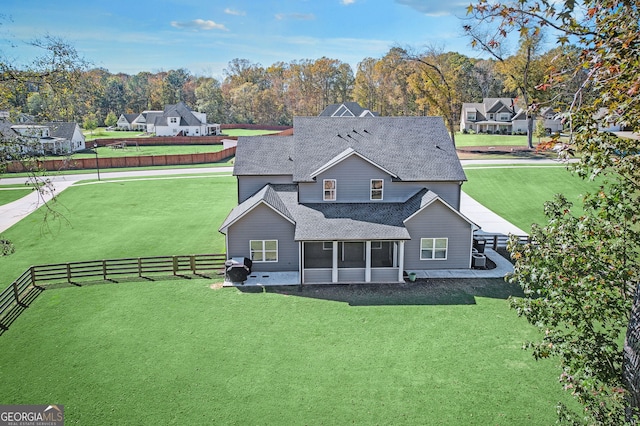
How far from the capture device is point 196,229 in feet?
115

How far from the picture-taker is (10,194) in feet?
153

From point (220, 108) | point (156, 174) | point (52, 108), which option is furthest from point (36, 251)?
point (220, 108)

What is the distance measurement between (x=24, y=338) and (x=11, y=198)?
32.3 m

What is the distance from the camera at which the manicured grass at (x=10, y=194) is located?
44.3 m

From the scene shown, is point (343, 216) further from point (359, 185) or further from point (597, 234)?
point (597, 234)

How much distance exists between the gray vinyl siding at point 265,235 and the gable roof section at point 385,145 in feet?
9.51

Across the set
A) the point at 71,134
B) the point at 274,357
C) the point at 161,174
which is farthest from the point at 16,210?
the point at 71,134

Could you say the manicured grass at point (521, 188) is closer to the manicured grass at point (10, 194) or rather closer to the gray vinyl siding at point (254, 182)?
the gray vinyl siding at point (254, 182)

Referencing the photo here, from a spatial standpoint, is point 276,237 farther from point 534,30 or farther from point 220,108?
point 220,108

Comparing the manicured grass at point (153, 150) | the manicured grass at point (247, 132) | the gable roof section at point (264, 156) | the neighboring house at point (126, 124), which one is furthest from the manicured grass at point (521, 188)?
the neighboring house at point (126, 124)

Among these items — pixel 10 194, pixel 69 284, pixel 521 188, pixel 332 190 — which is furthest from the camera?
pixel 10 194

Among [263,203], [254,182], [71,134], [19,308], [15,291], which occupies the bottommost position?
[19,308]

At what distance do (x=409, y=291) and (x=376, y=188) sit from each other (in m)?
6.58

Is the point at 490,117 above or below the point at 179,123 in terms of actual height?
above
